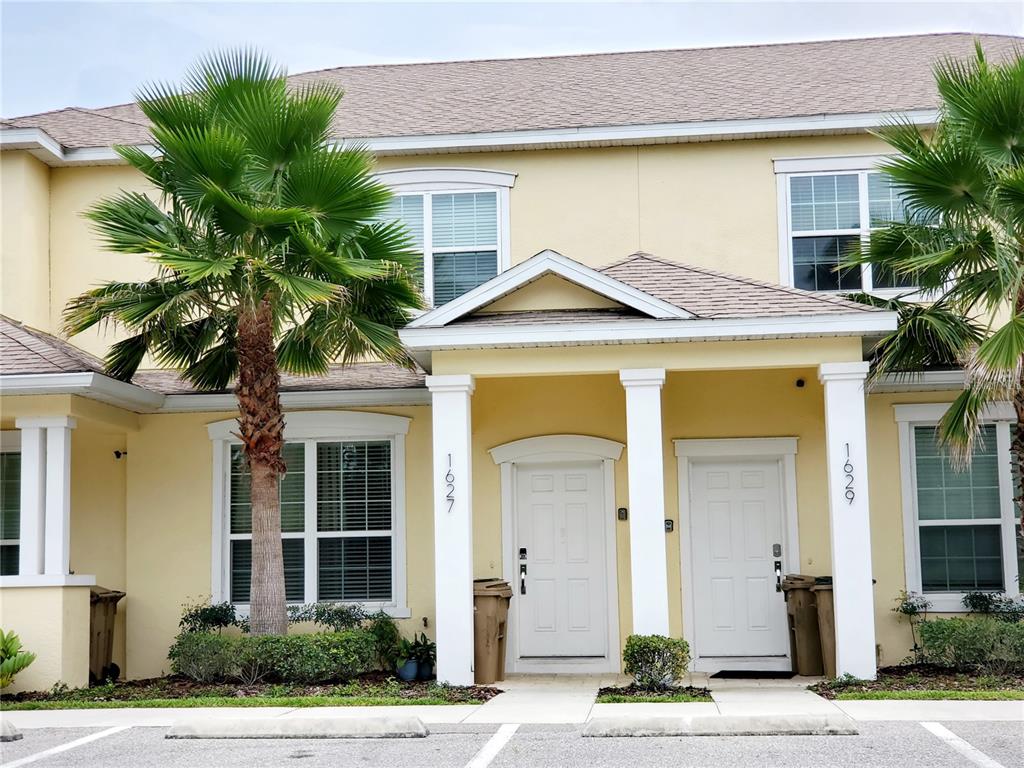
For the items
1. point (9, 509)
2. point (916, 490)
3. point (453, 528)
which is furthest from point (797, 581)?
point (9, 509)

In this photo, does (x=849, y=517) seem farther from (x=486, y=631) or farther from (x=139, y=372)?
(x=139, y=372)

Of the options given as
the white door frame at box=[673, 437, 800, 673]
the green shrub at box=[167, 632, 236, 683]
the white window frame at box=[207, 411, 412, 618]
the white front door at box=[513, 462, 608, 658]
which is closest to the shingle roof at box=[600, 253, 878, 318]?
the white door frame at box=[673, 437, 800, 673]

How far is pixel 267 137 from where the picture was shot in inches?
476

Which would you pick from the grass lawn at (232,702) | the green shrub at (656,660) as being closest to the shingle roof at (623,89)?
the green shrub at (656,660)

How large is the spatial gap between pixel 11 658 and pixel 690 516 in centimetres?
751

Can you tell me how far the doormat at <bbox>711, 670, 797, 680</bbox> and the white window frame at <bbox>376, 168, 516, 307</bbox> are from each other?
5.73 meters

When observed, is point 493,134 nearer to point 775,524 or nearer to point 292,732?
point 775,524

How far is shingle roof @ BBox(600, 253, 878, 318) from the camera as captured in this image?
1177cm

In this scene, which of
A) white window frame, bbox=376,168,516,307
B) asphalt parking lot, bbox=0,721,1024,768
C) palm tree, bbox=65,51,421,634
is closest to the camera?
asphalt parking lot, bbox=0,721,1024,768

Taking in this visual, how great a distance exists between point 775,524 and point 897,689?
121 inches

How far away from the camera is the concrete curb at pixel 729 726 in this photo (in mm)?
8969

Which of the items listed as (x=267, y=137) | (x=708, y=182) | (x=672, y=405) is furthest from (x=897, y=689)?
(x=267, y=137)

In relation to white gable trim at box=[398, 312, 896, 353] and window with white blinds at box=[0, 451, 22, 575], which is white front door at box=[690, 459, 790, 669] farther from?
window with white blinds at box=[0, 451, 22, 575]

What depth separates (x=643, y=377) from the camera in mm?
11953
